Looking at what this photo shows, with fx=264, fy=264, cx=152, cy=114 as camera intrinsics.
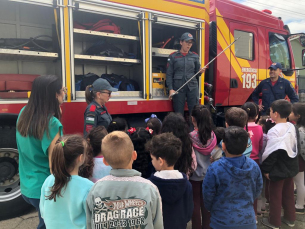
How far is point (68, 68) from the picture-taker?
304 centimetres

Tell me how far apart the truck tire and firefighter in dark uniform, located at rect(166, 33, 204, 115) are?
6.91 feet

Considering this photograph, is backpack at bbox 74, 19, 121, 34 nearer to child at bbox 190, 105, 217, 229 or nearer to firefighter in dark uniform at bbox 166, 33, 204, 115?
firefighter in dark uniform at bbox 166, 33, 204, 115

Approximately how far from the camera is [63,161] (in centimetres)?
152

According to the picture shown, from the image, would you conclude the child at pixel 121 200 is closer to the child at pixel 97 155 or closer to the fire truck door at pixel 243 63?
the child at pixel 97 155

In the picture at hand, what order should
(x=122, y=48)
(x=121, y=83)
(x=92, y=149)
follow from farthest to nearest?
(x=122, y=48)
(x=121, y=83)
(x=92, y=149)

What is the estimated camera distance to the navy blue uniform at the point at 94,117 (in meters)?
2.81

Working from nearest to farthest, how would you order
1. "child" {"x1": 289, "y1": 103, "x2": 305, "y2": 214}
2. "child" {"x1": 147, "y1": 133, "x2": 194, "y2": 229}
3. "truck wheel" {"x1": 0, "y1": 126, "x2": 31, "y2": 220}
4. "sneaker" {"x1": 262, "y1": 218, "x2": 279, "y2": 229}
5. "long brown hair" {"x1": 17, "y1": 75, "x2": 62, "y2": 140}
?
"child" {"x1": 147, "y1": 133, "x2": 194, "y2": 229} → "long brown hair" {"x1": 17, "y1": 75, "x2": 62, "y2": 140} → "sneaker" {"x1": 262, "y1": 218, "x2": 279, "y2": 229} → "truck wheel" {"x1": 0, "y1": 126, "x2": 31, "y2": 220} → "child" {"x1": 289, "y1": 103, "x2": 305, "y2": 214}

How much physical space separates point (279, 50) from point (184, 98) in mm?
2925

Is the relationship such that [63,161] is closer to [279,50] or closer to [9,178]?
[9,178]

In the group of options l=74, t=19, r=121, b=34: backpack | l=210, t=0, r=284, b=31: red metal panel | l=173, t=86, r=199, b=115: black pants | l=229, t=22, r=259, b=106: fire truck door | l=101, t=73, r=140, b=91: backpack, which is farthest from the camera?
l=229, t=22, r=259, b=106: fire truck door

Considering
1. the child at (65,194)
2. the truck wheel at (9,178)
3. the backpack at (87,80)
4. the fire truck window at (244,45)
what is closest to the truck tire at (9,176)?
the truck wheel at (9,178)

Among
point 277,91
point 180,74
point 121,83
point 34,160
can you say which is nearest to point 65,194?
point 34,160

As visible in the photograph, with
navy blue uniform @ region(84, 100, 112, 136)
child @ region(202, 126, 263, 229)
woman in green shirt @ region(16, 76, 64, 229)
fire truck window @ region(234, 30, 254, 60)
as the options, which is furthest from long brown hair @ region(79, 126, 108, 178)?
fire truck window @ region(234, 30, 254, 60)

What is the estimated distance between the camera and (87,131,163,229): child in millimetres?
1434
